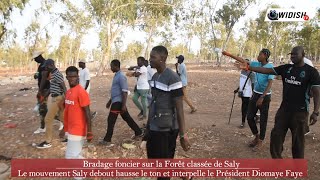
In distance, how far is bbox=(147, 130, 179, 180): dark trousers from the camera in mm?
3578

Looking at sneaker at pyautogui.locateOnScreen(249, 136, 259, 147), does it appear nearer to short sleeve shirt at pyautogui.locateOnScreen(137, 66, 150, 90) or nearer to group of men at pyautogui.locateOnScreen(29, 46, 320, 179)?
group of men at pyautogui.locateOnScreen(29, 46, 320, 179)

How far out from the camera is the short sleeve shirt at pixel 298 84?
14.1 feet

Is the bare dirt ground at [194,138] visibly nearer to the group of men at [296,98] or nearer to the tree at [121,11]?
the group of men at [296,98]

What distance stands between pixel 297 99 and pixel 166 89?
6.75 ft

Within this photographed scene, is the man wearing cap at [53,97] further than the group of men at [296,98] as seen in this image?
Yes

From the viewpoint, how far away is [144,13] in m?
25.5

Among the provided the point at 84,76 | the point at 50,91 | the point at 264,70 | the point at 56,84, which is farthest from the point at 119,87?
the point at 264,70

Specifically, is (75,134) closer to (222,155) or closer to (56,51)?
(222,155)

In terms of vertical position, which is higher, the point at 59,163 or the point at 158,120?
the point at 158,120

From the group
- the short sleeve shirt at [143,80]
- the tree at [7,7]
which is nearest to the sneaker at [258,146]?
the short sleeve shirt at [143,80]

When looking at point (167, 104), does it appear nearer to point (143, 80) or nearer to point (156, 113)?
point (156, 113)

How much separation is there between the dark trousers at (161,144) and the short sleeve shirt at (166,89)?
6 cm

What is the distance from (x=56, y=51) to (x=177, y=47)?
1007 inches

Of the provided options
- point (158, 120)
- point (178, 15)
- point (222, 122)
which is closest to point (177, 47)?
point (178, 15)
